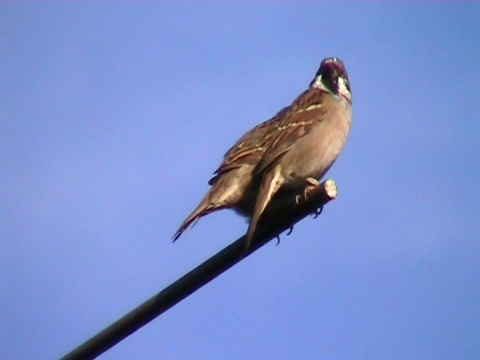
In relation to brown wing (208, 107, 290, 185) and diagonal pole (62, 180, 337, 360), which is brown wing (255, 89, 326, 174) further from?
diagonal pole (62, 180, 337, 360)

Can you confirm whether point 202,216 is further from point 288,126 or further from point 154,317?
point 154,317

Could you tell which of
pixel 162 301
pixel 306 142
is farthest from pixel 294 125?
pixel 162 301

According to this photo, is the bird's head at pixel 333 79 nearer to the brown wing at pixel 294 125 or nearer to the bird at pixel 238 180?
the brown wing at pixel 294 125

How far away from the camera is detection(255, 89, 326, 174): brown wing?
8141 mm

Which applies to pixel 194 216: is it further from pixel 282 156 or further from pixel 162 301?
pixel 162 301

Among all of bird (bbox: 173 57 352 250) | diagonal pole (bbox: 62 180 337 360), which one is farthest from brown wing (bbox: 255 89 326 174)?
diagonal pole (bbox: 62 180 337 360)

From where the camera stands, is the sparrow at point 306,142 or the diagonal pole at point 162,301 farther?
the sparrow at point 306,142

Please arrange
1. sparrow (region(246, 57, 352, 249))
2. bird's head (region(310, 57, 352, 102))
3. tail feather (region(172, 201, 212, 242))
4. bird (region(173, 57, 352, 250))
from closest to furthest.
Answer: tail feather (region(172, 201, 212, 242))
bird (region(173, 57, 352, 250))
sparrow (region(246, 57, 352, 249))
bird's head (region(310, 57, 352, 102))

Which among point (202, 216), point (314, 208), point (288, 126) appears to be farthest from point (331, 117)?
point (314, 208)

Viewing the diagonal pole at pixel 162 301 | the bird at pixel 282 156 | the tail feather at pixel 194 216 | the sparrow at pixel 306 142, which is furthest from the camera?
the sparrow at pixel 306 142

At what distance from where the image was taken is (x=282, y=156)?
8156 mm

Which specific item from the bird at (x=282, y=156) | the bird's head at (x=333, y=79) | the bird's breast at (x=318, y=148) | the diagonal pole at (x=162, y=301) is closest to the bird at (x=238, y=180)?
the bird at (x=282, y=156)

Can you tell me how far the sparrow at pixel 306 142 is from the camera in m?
8.01

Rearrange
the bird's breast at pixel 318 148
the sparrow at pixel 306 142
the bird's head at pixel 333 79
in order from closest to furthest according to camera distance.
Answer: the sparrow at pixel 306 142 → the bird's breast at pixel 318 148 → the bird's head at pixel 333 79
